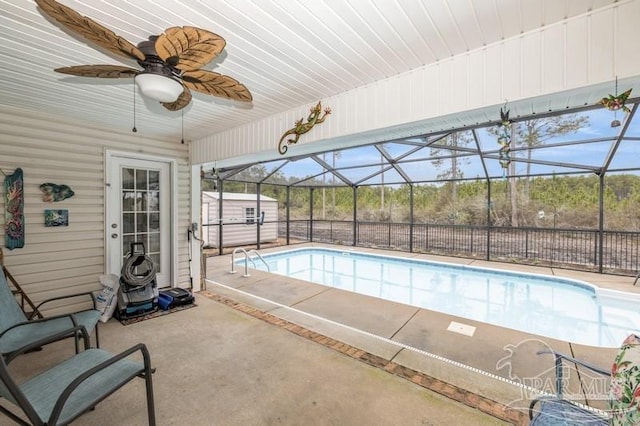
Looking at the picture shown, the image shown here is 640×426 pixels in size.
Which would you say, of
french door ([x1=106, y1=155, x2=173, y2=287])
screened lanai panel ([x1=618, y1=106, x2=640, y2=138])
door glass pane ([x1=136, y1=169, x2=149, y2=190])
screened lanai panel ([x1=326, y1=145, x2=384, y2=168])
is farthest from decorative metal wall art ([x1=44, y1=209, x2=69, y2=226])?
screened lanai panel ([x1=618, y1=106, x2=640, y2=138])

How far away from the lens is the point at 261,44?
206 centimetres

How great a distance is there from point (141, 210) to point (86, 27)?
3.48m

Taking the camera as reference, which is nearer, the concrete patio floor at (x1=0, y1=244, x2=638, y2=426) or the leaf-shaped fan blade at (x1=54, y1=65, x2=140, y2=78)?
the leaf-shaped fan blade at (x1=54, y1=65, x2=140, y2=78)

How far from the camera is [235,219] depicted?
9.29 meters

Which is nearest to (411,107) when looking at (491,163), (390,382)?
(390,382)

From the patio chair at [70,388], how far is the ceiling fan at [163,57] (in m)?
1.70

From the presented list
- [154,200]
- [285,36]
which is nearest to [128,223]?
[154,200]

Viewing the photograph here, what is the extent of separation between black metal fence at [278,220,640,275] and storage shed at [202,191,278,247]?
2.69 m

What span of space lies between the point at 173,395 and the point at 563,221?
9.41 m

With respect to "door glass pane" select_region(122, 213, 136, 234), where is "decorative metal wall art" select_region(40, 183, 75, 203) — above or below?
above

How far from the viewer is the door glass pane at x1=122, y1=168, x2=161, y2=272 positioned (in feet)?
13.5

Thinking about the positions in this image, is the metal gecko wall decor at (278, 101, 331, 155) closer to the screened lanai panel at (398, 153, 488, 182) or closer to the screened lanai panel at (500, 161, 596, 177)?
the screened lanai panel at (398, 153, 488, 182)

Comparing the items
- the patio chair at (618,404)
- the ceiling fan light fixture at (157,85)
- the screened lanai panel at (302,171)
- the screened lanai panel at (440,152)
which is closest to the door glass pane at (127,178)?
the ceiling fan light fixture at (157,85)

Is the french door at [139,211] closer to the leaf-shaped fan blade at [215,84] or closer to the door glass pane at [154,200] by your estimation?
the door glass pane at [154,200]
